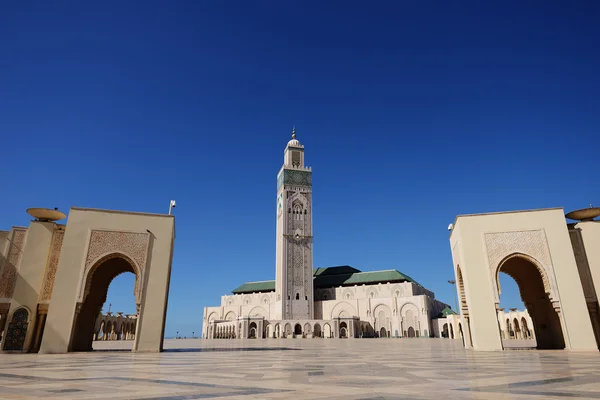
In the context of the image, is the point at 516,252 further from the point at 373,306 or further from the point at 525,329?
the point at 373,306

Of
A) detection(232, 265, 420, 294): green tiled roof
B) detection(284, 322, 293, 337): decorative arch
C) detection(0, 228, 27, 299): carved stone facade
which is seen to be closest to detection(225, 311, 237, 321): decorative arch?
detection(232, 265, 420, 294): green tiled roof

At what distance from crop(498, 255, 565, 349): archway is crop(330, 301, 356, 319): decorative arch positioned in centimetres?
3712

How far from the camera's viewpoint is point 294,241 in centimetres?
5212

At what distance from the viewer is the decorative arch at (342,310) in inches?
2009

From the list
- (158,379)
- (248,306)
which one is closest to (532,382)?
(158,379)

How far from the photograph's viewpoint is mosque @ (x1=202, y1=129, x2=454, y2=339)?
150 ft

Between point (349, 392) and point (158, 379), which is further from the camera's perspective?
point (158, 379)

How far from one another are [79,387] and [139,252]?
364 inches

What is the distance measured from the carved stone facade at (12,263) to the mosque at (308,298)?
34086mm

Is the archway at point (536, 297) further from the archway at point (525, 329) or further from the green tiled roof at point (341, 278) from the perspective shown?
the green tiled roof at point (341, 278)

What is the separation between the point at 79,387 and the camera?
4020 millimetres

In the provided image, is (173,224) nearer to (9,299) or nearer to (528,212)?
(9,299)

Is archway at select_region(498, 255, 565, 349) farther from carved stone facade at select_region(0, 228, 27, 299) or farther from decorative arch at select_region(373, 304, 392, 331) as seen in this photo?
decorative arch at select_region(373, 304, 392, 331)

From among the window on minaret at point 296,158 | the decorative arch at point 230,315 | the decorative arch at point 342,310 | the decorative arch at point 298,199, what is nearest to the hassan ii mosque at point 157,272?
the decorative arch at point 342,310
